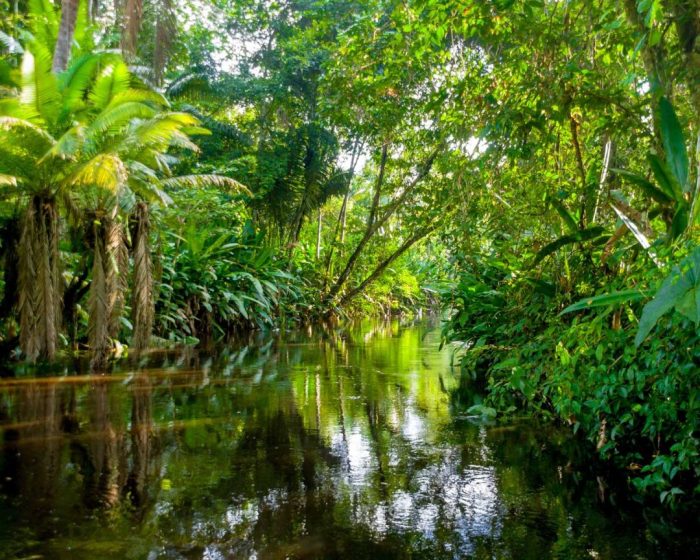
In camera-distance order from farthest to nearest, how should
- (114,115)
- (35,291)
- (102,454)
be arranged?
(114,115)
(35,291)
(102,454)

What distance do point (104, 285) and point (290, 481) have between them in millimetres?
5745

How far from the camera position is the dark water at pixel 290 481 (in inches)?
113

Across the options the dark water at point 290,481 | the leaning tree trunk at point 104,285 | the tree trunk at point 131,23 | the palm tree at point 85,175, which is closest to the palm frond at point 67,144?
the palm tree at point 85,175

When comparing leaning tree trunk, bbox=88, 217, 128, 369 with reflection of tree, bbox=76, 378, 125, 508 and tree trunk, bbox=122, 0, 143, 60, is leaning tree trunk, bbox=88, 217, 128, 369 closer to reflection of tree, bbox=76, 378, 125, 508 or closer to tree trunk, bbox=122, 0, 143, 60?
reflection of tree, bbox=76, 378, 125, 508

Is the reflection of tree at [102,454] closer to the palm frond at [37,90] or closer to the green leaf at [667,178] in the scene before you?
the green leaf at [667,178]

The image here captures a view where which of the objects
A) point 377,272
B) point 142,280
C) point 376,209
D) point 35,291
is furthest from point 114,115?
point 377,272

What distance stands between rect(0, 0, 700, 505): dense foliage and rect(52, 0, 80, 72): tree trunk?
0.09 feet

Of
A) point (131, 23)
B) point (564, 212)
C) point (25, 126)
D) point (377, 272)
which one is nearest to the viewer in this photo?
point (564, 212)

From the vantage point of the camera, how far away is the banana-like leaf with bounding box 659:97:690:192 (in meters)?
3.70

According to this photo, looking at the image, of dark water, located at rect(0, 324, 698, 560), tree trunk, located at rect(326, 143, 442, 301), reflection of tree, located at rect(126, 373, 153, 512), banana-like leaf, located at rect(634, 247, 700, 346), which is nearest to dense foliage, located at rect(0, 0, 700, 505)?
banana-like leaf, located at rect(634, 247, 700, 346)

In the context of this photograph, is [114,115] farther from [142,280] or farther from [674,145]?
[674,145]

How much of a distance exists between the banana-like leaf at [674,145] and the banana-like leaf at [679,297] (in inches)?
44.9

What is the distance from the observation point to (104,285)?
857 centimetres

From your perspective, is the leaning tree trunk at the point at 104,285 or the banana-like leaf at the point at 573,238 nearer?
the banana-like leaf at the point at 573,238
